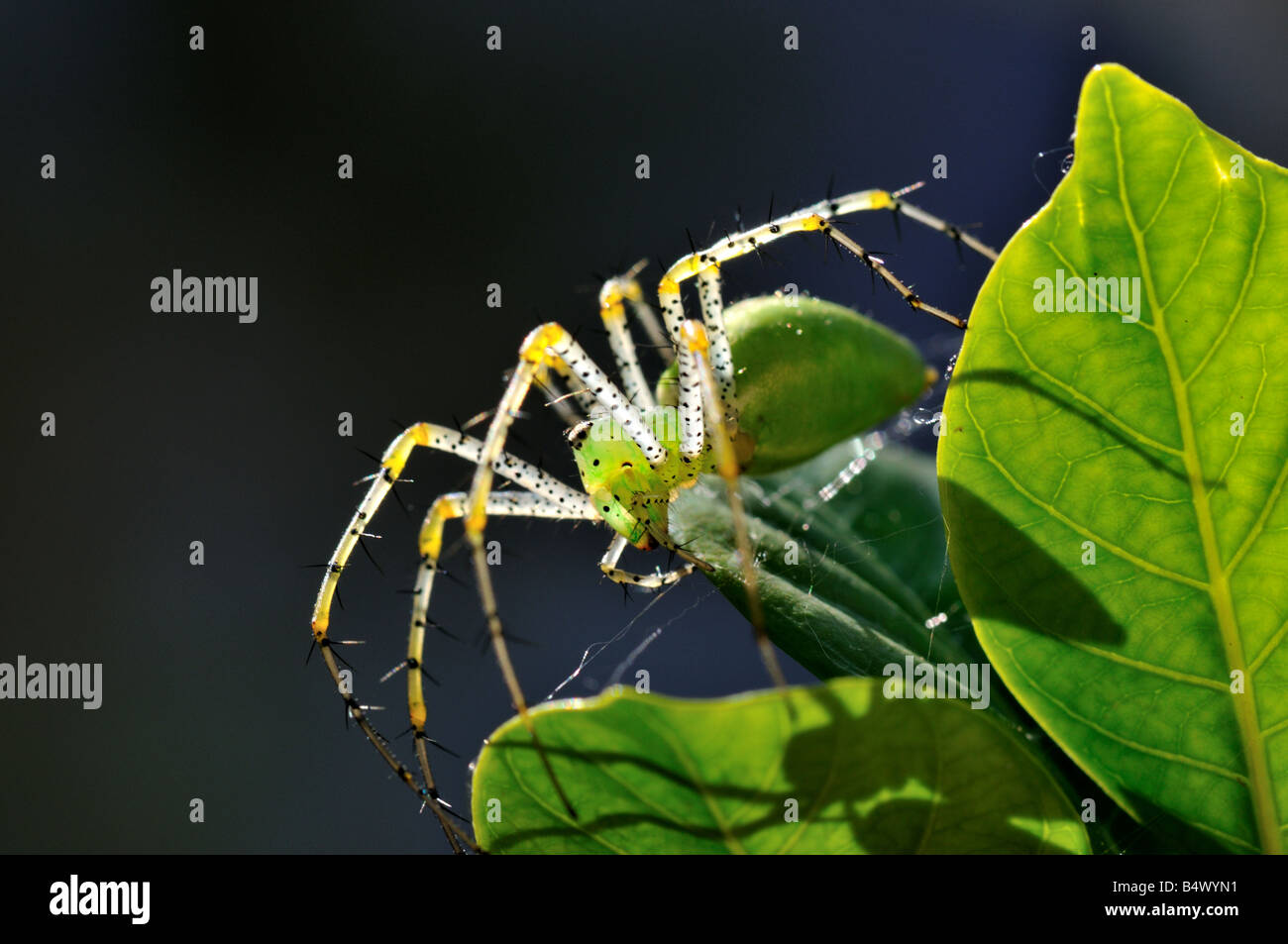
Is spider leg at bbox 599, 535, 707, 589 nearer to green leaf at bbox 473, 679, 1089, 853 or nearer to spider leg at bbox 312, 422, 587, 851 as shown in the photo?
spider leg at bbox 312, 422, 587, 851

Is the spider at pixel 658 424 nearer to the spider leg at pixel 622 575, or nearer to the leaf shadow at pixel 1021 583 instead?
the spider leg at pixel 622 575

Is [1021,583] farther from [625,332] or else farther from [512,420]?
[625,332]

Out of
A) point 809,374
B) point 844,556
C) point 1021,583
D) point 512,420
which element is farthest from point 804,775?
point 512,420

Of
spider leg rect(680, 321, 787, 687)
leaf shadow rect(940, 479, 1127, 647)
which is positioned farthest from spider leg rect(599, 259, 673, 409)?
leaf shadow rect(940, 479, 1127, 647)

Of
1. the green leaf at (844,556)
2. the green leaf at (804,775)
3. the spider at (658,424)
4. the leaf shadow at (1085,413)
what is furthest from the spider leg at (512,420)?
the leaf shadow at (1085,413)
